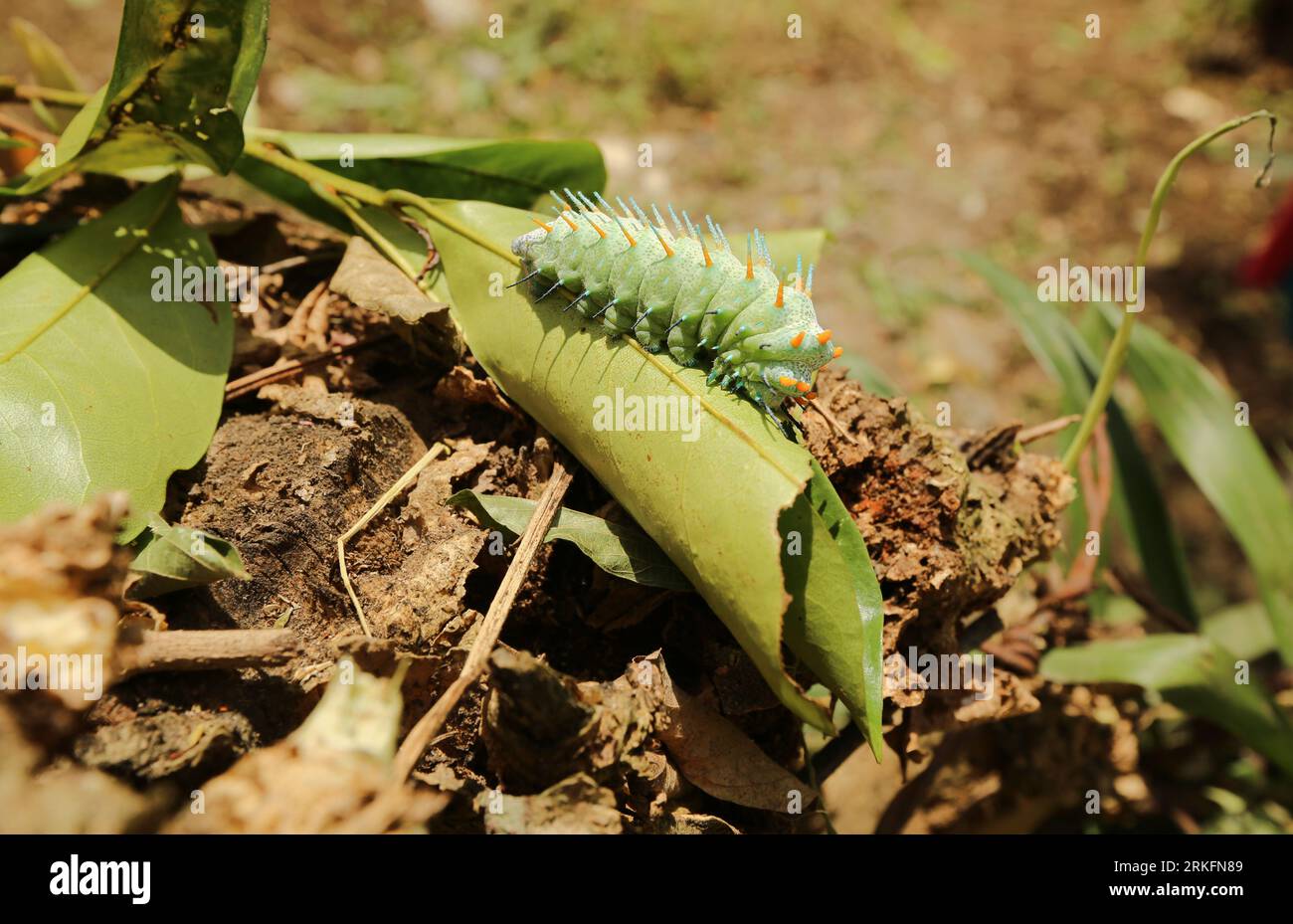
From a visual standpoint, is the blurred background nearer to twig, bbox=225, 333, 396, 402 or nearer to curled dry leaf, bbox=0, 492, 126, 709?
twig, bbox=225, 333, 396, 402

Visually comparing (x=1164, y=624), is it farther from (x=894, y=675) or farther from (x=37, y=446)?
(x=37, y=446)

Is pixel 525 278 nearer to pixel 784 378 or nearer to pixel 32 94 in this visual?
pixel 784 378

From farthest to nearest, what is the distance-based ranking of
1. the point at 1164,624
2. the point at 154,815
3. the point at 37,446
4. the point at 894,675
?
the point at 1164,624
the point at 894,675
the point at 37,446
the point at 154,815

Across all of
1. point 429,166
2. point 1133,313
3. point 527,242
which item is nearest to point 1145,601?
point 1133,313
